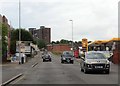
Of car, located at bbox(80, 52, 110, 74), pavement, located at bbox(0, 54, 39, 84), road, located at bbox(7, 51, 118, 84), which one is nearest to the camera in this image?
road, located at bbox(7, 51, 118, 84)

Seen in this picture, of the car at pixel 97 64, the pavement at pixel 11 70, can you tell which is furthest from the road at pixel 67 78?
the pavement at pixel 11 70

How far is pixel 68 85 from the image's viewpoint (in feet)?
60.0

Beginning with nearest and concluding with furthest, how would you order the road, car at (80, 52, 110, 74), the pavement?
1. the road
2. the pavement
3. car at (80, 52, 110, 74)

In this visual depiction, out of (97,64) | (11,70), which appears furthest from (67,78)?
(11,70)

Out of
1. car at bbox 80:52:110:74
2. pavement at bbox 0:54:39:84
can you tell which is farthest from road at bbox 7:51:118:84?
pavement at bbox 0:54:39:84

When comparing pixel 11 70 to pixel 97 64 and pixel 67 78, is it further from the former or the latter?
pixel 67 78

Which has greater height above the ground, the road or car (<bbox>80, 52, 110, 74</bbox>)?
car (<bbox>80, 52, 110, 74</bbox>)

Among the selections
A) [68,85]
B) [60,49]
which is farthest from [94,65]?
[60,49]

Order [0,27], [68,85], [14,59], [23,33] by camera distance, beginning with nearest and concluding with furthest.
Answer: [68,85], [0,27], [14,59], [23,33]

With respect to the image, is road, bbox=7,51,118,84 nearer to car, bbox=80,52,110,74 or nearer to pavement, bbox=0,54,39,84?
car, bbox=80,52,110,74

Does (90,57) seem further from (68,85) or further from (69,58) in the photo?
(69,58)

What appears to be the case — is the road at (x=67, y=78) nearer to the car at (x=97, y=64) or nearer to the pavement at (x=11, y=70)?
the car at (x=97, y=64)

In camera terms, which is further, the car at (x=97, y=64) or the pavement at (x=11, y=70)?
the car at (x=97, y=64)

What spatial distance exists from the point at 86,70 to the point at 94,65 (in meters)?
0.98
